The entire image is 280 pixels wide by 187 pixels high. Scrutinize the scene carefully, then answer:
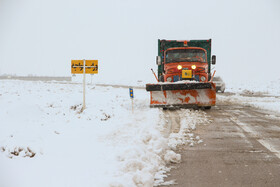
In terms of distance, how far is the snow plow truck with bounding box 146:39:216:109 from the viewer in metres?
10.3

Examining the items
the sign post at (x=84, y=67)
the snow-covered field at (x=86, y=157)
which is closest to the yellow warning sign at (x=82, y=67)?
Result: the sign post at (x=84, y=67)

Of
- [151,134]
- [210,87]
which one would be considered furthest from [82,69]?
[151,134]

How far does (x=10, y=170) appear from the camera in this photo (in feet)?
10.8

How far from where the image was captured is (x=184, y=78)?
1120 cm

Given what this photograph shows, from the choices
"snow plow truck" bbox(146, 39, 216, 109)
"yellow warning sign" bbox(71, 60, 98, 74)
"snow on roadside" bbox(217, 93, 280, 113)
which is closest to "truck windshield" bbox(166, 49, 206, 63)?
"snow plow truck" bbox(146, 39, 216, 109)

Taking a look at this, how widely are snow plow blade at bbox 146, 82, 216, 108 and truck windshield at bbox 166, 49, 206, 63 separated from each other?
1.66m

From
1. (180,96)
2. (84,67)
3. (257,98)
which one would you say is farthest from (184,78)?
(257,98)

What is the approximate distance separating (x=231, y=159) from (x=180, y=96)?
6.58m

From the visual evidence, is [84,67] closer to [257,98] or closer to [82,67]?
[82,67]

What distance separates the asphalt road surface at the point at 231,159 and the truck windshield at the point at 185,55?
17.5 ft

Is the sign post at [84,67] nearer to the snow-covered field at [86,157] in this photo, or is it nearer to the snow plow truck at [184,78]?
the snow plow truck at [184,78]

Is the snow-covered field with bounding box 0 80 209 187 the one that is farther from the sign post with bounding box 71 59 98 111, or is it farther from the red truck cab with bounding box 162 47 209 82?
the red truck cab with bounding box 162 47 209 82

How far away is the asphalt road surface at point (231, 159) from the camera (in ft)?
11.4

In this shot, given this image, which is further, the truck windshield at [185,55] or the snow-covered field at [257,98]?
the snow-covered field at [257,98]
